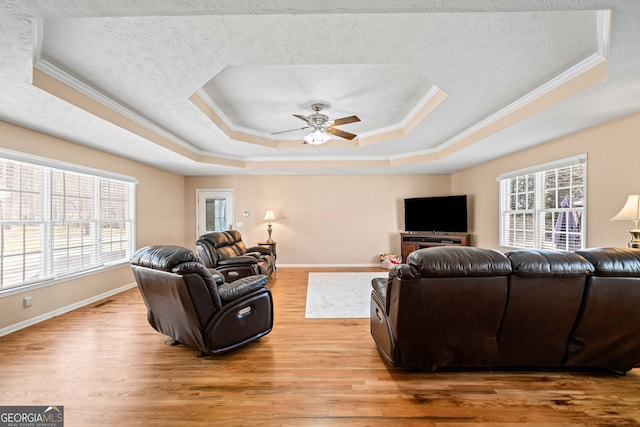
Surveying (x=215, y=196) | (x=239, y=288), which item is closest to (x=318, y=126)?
(x=239, y=288)

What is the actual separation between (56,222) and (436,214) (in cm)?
694

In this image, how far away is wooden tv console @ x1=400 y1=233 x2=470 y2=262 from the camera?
20.0 feet

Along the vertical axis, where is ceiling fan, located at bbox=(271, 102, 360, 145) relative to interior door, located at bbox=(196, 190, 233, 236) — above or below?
above

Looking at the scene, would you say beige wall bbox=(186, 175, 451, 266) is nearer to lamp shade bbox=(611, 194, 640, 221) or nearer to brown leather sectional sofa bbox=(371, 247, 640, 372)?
lamp shade bbox=(611, 194, 640, 221)

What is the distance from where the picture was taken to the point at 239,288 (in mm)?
2650

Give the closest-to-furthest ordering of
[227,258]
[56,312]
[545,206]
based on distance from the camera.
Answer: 1. [56,312]
2. [545,206]
3. [227,258]

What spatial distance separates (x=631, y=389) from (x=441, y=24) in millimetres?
3058

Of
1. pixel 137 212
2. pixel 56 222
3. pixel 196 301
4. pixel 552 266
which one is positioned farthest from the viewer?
pixel 137 212

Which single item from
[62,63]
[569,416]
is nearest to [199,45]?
[62,63]

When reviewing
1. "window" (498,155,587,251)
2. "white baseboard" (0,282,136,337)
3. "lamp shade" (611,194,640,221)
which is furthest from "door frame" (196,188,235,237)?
"lamp shade" (611,194,640,221)

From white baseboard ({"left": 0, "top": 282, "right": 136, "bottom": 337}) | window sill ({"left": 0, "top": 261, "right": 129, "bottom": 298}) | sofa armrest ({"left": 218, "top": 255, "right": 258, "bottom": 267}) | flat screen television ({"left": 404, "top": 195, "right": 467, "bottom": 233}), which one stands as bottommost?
white baseboard ({"left": 0, "top": 282, "right": 136, "bottom": 337})

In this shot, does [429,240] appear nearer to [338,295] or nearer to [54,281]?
[338,295]

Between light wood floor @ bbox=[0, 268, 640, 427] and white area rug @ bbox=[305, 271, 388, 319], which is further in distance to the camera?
white area rug @ bbox=[305, 271, 388, 319]

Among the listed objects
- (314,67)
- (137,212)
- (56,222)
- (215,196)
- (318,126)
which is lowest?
(56,222)
